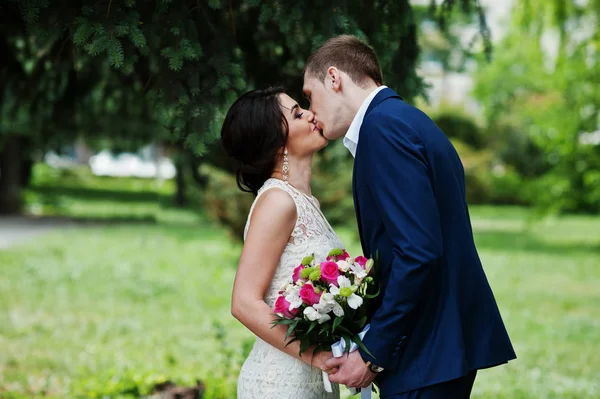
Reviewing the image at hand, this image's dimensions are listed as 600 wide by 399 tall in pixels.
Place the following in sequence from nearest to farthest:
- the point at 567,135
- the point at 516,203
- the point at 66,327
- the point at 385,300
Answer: the point at 385,300 < the point at 66,327 < the point at 567,135 < the point at 516,203

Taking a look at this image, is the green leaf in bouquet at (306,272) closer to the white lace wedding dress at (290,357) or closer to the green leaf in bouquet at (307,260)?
the green leaf in bouquet at (307,260)

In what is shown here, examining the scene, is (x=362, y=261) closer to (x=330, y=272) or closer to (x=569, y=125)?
(x=330, y=272)

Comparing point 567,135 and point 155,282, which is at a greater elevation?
point 567,135

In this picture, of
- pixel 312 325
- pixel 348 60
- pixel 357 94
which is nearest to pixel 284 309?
pixel 312 325

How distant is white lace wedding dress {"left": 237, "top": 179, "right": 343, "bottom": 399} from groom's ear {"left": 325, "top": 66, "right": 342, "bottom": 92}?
457mm

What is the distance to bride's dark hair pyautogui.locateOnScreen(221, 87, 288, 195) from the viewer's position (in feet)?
10.0

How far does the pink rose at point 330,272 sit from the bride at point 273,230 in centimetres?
29

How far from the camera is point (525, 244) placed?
772 inches

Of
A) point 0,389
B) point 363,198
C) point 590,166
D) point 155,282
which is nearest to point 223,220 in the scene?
point 155,282

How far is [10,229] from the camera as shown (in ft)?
63.2

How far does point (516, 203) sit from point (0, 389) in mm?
34085

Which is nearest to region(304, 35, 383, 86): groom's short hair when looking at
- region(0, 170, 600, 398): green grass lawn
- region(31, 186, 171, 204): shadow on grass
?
region(0, 170, 600, 398): green grass lawn

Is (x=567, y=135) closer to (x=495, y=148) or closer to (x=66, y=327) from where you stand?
(x=66, y=327)

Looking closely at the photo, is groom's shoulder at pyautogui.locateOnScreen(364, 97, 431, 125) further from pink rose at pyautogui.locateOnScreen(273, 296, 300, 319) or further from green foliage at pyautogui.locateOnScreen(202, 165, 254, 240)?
green foliage at pyautogui.locateOnScreen(202, 165, 254, 240)
